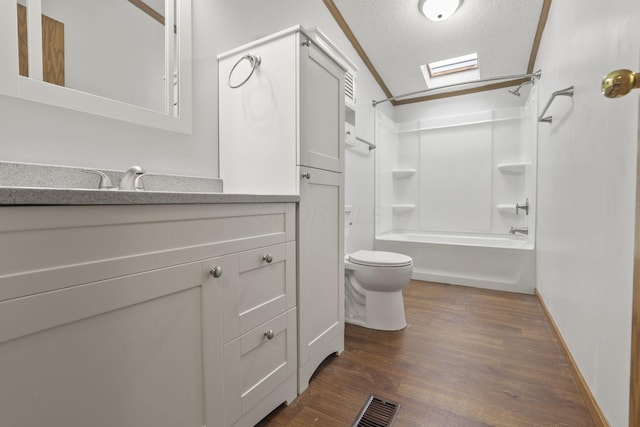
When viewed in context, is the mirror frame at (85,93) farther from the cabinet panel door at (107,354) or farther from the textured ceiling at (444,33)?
the textured ceiling at (444,33)

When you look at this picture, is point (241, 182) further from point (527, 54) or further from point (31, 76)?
point (527, 54)

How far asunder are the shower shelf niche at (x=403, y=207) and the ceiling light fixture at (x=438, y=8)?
1.99 m

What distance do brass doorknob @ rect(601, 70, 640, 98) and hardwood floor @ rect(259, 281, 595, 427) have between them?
1.15 metres

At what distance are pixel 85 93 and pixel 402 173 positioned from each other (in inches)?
129

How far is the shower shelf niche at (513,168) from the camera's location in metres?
3.14

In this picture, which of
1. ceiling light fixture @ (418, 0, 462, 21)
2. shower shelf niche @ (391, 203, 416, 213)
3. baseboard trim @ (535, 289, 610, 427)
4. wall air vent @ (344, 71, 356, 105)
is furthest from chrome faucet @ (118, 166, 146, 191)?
shower shelf niche @ (391, 203, 416, 213)

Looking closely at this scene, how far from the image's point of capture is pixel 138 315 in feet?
2.38

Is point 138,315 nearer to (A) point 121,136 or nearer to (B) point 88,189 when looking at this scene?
(B) point 88,189

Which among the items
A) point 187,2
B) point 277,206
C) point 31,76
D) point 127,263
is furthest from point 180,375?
point 187,2

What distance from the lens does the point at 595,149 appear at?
3.87 ft

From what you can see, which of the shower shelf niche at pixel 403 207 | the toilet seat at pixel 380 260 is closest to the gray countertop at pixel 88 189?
the toilet seat at pixel 380 260

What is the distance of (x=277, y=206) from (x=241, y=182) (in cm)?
36

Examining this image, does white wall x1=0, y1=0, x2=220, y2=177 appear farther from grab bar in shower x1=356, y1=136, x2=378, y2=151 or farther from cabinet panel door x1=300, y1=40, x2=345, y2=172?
grab bar in shower x1=356, y1=136, x2=378, y2=151

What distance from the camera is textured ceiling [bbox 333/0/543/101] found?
2.35 metres
